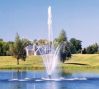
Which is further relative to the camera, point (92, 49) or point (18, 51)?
point (92, 49)

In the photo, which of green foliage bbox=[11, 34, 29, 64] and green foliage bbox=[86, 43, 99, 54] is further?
green foliage bbox=[86, 43, 99, 54]

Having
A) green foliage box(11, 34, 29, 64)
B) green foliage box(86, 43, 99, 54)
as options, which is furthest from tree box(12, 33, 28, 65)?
green foliage box(86, 43, 99, 54)

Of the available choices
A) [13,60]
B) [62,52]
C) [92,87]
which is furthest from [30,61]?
[92,87]

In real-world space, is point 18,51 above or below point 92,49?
below

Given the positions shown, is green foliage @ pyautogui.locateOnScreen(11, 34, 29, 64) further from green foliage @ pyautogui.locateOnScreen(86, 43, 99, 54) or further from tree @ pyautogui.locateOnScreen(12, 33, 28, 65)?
green foliage @ pyautogui.locateOnScreen(86, 43, 99, 54)

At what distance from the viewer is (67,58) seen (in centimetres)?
13750

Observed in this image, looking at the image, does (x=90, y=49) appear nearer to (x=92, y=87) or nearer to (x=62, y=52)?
(x=62, y=52)

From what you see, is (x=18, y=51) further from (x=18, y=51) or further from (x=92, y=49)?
(x=92, y=49)

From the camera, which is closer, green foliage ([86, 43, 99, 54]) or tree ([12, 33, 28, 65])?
tree ([12, 33, 28, 65])

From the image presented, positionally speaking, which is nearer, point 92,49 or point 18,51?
point 18,51

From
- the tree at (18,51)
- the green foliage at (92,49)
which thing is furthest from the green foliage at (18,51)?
the green foliage at (92,49)

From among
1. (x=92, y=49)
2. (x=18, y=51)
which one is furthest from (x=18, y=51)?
(x=92, y=49)

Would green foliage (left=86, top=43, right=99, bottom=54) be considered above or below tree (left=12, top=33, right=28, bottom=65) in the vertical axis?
above

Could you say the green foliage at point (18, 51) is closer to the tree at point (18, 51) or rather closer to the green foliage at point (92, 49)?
the tree at point (18, 51)
